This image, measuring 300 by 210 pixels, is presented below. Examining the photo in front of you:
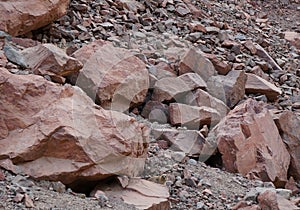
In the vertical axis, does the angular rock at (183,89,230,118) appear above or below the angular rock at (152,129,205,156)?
below

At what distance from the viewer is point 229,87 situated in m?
5.44

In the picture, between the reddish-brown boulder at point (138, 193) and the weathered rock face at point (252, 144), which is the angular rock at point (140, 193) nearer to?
the reddish-brown boulder at point (138, 193)

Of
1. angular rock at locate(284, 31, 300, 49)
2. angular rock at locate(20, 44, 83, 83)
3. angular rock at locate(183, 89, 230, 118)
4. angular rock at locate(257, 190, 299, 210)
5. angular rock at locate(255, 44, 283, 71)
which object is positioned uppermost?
angular rock at locate(20, 44, 83, 83)

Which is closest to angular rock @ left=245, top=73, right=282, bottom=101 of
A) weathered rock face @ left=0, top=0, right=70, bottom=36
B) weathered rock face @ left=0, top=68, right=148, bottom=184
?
weathered rock face @ left=0, top=0, right=70, bottom=36

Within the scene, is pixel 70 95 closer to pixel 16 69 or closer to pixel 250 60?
pixel 16 69

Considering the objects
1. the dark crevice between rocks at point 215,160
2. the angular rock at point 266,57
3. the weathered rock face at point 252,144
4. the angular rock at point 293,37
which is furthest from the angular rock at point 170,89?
the angular rock at point 293,37

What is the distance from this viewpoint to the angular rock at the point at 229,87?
534cm

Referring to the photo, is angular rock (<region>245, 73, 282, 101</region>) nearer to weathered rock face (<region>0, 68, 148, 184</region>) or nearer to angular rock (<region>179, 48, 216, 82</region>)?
angular rock (<region>179, 48, 216, 82</region>)

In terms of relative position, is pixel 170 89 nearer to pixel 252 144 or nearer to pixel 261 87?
pixel 252 144

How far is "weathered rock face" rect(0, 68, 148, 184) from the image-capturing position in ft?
9.77

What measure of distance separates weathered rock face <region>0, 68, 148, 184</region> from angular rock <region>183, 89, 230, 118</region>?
1.56 metres

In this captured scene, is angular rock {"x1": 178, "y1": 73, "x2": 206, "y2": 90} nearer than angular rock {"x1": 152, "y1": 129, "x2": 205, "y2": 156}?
No

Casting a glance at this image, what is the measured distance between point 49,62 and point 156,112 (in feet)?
3.64

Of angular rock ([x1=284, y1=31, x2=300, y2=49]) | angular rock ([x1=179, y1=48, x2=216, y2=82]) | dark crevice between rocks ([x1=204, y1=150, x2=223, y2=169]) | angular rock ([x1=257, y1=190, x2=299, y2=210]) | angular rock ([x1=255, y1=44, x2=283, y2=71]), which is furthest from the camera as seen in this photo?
angular rock ([x1=284, y1=31, x2=300, y2=49])
